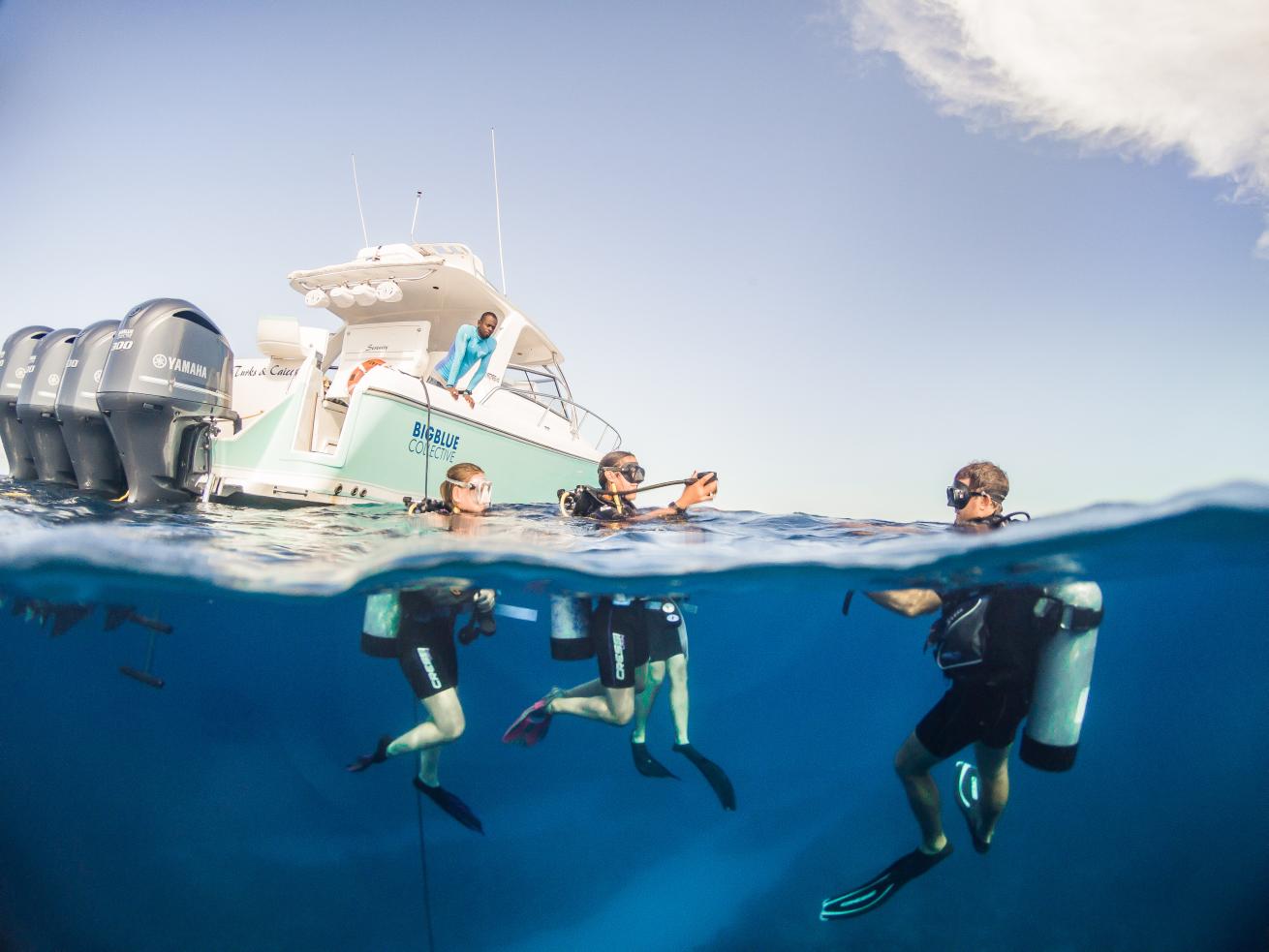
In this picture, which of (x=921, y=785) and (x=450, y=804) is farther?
(x=450, y=804)

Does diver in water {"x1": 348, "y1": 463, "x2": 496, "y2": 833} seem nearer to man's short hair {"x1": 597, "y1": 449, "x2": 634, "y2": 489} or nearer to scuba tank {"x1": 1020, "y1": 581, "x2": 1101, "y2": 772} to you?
man's short hair {"x1": 597, "y1": 449, "x2": 634, "y2": 489}

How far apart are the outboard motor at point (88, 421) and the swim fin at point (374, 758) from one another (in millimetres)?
4243

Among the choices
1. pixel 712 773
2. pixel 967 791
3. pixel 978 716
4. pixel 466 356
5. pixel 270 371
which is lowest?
pixel 712 773

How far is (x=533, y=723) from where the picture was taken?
6.32 meters

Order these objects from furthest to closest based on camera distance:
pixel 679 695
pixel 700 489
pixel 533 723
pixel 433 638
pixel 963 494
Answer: pixel 533 723
pixel 679 695
pixel 700 489
pixel 433 638
pixel 963 494

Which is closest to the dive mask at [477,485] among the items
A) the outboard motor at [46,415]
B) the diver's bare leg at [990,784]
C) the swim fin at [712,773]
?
the swim fin at [712,773]

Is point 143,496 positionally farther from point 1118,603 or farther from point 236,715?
point 1118,603

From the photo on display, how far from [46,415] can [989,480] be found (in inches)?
394

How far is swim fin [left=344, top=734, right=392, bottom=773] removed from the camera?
215 inches

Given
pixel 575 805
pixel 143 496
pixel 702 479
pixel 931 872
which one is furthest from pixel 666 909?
pixel 143 496

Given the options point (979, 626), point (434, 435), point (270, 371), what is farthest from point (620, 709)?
point (270, 371)

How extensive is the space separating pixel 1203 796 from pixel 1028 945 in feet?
8.70

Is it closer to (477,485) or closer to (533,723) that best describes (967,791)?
(533,723)

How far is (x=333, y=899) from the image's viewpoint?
17.2 feet
